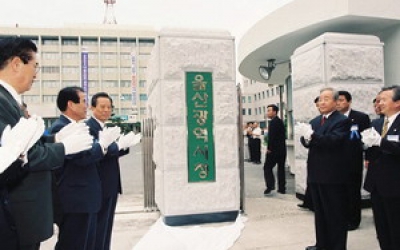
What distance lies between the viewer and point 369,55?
5.39 metres

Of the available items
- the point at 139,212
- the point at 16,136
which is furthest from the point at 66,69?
the point at 16,136

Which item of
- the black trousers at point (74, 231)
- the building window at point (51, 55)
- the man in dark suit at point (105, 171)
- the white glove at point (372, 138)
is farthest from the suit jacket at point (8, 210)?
the building window at point (51, 55)

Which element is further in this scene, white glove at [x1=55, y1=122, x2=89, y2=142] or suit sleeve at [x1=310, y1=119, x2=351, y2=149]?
suit sleeve at [x1=310, y1=119, x2=351, y2=149]

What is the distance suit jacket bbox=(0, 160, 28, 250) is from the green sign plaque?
3068 mm

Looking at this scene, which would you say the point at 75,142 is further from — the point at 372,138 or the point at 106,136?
the point at 372,138

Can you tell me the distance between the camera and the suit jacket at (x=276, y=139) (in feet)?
20.9

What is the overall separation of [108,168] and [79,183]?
2.12 feet

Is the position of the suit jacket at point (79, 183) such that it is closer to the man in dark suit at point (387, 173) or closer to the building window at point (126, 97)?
the man in dark suit at point (387, 173)

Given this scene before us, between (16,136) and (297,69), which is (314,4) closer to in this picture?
(297,69)

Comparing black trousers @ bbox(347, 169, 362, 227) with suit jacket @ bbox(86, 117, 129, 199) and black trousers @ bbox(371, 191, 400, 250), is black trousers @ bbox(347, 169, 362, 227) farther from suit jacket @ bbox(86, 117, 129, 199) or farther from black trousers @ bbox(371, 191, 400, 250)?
suit jacket @ bbox(86, 117, 129, 199)

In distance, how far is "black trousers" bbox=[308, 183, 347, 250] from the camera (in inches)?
131

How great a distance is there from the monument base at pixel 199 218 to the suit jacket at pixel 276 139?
1.99m

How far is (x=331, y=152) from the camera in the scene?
3.43 metres

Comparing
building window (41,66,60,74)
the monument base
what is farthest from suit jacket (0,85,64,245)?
building window (41,66,60,74)
